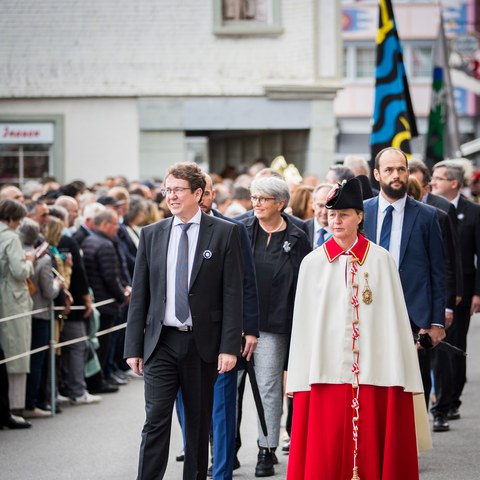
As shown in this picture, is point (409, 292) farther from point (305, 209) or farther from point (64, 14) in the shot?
point (64, 14)

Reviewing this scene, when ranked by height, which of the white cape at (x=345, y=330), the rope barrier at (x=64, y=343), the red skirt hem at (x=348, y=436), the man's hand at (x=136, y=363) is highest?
the white cape at (x=345, y=330)

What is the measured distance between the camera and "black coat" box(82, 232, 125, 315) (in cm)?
1447

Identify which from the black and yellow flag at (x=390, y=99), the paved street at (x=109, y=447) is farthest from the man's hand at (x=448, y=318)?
the black and yellow flag at (x=390, y=99)

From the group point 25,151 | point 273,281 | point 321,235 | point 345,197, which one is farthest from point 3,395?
point 25,151

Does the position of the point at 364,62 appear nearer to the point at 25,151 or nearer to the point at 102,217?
the point at 25,151

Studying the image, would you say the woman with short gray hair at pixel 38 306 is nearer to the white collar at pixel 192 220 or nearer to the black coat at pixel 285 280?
the black coat at pixel 285 280

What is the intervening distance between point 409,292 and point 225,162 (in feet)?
85.4

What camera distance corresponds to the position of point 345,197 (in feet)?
25.5

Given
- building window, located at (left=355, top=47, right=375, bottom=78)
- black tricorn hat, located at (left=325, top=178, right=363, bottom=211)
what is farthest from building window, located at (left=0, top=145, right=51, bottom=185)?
building window, located at (left=355, top=47, right=375, bottom=78)

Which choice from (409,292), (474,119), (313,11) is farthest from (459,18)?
(409,292)

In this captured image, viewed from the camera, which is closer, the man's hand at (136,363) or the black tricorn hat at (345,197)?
the black tricorn hat at (345,197)

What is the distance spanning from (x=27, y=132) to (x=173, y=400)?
2321 cm

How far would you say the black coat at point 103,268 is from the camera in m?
14.5

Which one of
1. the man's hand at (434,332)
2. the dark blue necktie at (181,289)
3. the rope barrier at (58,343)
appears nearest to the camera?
the dark blue necktie at (181,289)
